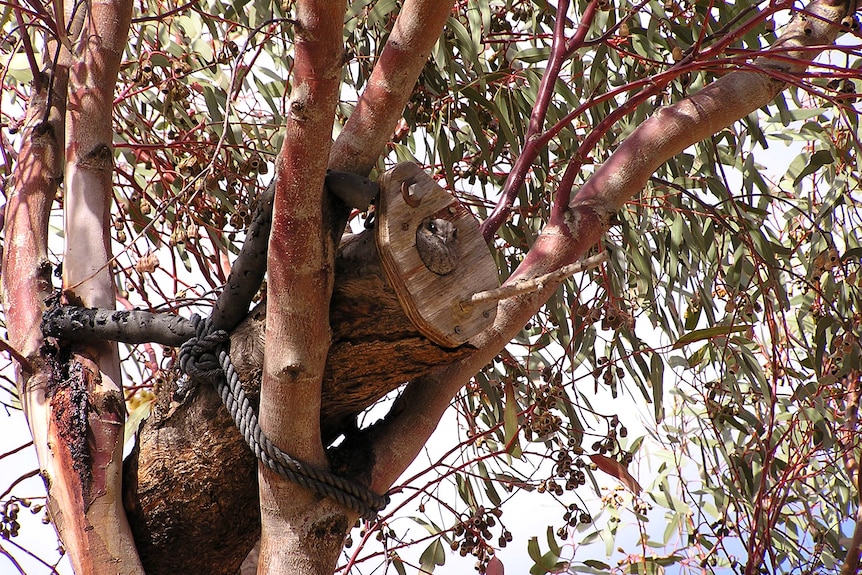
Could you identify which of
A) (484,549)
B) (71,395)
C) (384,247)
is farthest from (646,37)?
(71,395)

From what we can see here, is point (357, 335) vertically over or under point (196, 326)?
under

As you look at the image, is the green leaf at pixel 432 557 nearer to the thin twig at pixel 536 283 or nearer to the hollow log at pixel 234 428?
the hollow log at pixel 234 428

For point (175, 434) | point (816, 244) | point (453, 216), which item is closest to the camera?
point (453, 216)

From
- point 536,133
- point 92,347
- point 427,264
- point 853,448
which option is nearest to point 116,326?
point 92,347

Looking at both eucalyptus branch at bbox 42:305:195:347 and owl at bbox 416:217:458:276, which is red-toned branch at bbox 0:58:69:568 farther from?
owl at bbox 416:217:458:276

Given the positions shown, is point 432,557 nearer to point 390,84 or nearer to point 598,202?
point 598,202

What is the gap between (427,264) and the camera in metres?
1.06

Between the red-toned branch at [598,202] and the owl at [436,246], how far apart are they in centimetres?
16

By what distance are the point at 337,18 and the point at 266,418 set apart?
0.50 meters

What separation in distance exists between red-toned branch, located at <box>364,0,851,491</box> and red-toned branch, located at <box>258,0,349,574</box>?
13cm

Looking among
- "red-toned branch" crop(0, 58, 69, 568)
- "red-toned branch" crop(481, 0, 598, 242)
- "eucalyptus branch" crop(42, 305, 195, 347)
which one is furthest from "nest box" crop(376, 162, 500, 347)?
"red-toned branch" crop(0, 58, 69, 568)

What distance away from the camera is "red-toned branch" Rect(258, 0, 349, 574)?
0.98 meters

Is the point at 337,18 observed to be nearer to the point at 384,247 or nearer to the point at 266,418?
the point at 384,247

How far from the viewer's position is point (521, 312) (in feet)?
4.24
